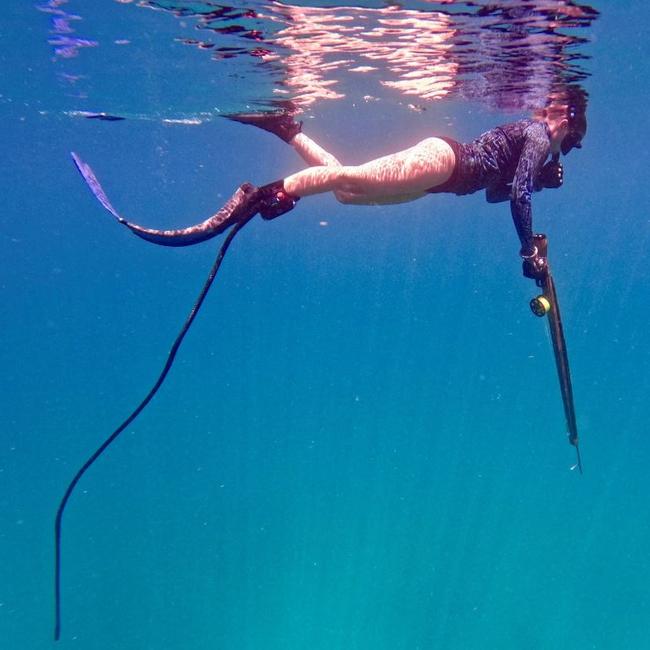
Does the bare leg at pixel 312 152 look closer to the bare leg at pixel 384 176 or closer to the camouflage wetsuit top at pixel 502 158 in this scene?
the bare leg at pixel 384 176

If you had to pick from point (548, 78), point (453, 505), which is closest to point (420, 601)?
point (453, 505)

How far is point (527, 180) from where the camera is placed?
5.68 meters

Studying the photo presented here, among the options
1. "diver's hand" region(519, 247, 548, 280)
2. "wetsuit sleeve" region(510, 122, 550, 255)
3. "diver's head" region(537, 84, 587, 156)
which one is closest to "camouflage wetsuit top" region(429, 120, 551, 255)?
"wetsuit sleeve" region(510, 122, 550, 255)

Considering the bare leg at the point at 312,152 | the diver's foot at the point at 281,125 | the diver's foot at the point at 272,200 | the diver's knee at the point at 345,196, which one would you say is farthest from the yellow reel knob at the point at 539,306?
the diver's foot at the point at 281,125

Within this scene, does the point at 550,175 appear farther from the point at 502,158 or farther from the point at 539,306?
the point at 539,306

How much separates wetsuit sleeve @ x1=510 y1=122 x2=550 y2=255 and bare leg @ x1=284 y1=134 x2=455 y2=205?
0.73 metres

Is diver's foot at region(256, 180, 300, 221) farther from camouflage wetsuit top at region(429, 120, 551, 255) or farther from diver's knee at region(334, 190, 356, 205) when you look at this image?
camouflage wetsuit top at region(429, 120, 551, 255)

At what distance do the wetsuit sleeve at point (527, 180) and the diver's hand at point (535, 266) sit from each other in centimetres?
7

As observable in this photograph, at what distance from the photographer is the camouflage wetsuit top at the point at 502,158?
586 cm

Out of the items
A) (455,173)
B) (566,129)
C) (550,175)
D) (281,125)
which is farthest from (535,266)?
(281,125)

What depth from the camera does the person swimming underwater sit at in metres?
5.39

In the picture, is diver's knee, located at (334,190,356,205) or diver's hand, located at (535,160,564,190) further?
diver's hand, located at (535,160,564,190)

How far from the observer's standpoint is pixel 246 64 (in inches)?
430

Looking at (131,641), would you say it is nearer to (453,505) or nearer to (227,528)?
(227,528)
